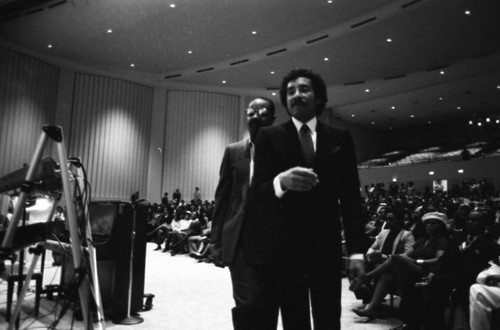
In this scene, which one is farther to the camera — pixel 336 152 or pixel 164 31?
pixel 164 31

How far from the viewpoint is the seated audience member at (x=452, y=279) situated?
3.25 m

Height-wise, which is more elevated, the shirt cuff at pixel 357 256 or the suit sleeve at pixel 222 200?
the suit sleeve at pixel 222 200

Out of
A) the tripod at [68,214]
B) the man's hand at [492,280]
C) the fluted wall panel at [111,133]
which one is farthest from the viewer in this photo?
the fluted wall panel at [111,133]

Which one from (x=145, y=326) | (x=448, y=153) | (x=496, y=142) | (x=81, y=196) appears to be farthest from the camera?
(x=448, y=153)

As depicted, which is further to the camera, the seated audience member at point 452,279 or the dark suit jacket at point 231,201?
the seated audience member at point 452,279

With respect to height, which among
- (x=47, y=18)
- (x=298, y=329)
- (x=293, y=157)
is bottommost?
(x=298, y=329)

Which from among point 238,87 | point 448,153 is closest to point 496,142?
point 448,153

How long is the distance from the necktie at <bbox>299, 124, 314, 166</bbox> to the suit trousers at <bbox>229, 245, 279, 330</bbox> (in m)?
0.48

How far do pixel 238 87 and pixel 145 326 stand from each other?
14423 millimetres

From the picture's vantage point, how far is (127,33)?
1185 cm

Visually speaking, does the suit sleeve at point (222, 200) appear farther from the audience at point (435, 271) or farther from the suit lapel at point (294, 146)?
the suit lapel at point (294, 146)

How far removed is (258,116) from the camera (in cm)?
245

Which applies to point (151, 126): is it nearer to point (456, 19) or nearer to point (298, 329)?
point (456, 19)

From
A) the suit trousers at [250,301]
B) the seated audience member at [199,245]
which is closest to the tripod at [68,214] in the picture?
the suit trousers at [250,301]
